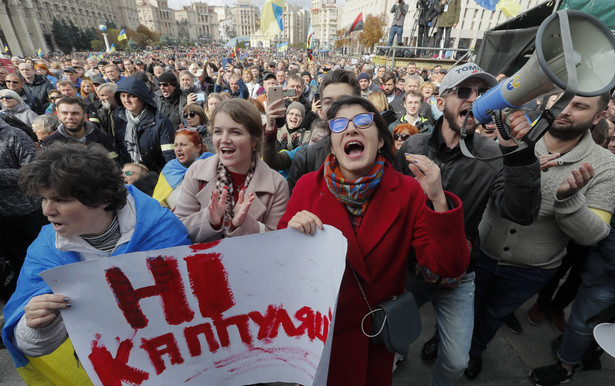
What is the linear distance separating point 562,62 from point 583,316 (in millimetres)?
1966

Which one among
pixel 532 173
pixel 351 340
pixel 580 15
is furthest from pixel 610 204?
pixel 351 340

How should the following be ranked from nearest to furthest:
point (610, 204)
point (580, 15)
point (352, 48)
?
1. point (580, 15)
2. point (610, 204)
3. point (352, 48)

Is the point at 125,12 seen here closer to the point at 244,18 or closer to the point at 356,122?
the point at 244,18

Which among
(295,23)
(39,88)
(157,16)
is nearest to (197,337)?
(39,88)

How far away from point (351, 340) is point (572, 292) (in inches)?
103

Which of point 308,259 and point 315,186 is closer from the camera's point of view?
point 308,259

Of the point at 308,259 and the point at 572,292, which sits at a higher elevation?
the point at 308,259

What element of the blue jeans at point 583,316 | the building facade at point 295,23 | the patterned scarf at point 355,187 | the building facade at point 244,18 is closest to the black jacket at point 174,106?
the patterned scarf at point 355,187

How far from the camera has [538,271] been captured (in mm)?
2076

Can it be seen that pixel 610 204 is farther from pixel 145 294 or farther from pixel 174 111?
pixel 174 111

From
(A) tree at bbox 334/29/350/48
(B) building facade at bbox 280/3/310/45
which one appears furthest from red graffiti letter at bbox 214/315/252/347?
(B) building facade at bbox 280/3/310/45

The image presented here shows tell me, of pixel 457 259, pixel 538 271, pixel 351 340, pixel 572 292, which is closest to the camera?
pixel 457 259

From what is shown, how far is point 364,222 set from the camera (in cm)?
150

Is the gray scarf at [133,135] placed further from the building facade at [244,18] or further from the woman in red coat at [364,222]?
the building facade at [244,18]
